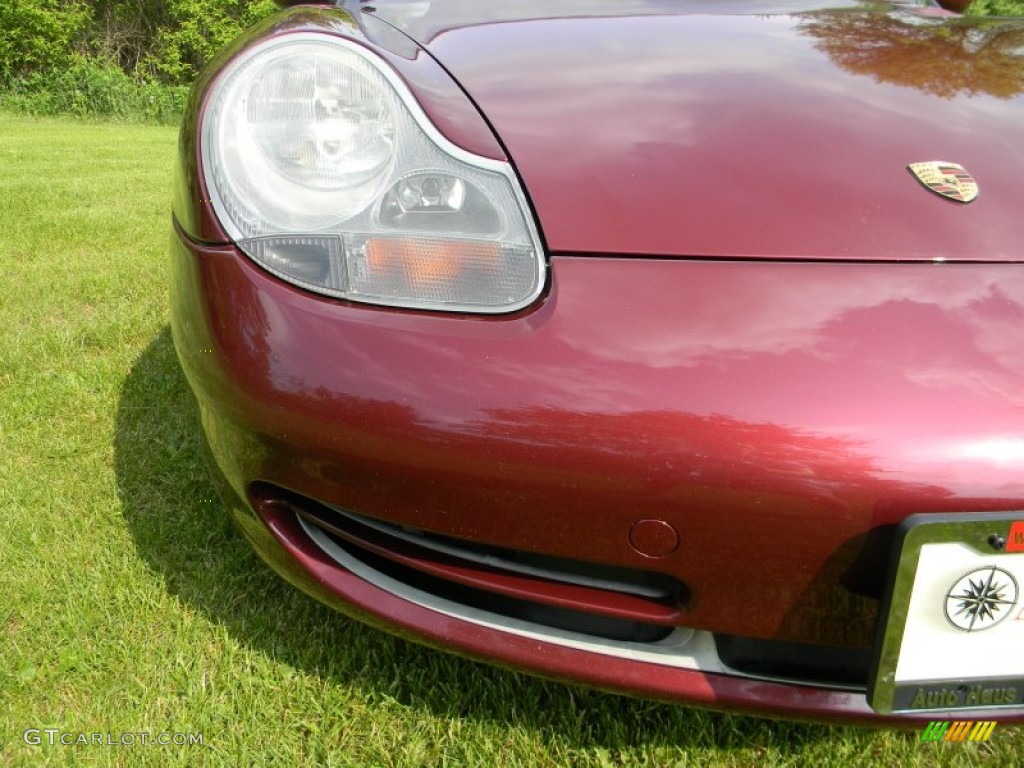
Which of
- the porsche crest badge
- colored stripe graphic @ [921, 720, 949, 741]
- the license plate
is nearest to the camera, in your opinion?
the license plate

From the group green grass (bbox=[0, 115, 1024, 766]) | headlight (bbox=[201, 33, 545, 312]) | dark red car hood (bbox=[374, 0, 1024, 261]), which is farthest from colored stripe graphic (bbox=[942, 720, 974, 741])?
headlight (bbox=[201, 33, 545, 312])

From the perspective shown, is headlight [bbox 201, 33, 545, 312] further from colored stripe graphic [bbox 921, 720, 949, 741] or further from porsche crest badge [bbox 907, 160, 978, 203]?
colored stripe graphic [bbox 921, 720, 949, 741]

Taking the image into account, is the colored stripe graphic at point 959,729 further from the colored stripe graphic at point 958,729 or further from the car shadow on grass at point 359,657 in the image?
the car shadow on grass at point 359,657

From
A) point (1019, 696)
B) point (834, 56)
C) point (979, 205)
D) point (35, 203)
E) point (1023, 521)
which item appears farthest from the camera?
point (35, 203)

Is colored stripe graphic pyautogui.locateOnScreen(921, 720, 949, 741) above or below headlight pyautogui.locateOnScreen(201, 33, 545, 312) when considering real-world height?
below

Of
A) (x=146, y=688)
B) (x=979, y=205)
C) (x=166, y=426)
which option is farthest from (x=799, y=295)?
(x=166, y=426)

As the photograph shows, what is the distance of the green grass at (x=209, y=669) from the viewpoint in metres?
1.21

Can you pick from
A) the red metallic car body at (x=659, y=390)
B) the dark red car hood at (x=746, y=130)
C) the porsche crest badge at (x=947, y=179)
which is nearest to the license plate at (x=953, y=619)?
the red metallic car body at (x=659, y=390)

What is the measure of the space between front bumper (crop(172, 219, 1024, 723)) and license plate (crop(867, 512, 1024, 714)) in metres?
0.02

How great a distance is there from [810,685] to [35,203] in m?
5.15

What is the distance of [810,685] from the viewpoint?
37.7 inches

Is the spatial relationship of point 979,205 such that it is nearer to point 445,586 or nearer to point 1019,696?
point 1019,696

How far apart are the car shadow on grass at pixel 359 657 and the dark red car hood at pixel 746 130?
0.71 m

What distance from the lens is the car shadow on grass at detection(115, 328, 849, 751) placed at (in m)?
1.25
